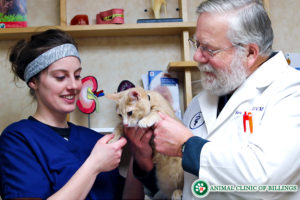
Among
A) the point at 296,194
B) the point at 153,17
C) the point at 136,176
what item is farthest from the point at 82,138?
the point at 153,17

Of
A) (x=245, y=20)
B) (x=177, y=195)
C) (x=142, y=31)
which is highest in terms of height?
(x=142, y=31)

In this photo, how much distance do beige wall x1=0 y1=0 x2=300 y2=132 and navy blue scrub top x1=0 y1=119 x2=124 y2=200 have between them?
0.71 m

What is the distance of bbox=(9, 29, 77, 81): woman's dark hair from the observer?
41.9 inches

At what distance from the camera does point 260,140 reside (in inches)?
31.8

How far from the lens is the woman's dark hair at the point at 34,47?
107cm

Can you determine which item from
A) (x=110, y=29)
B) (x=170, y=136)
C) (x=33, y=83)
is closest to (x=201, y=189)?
(x=170, y=136)

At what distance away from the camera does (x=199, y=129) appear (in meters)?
1.08

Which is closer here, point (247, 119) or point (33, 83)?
point (247, 119)

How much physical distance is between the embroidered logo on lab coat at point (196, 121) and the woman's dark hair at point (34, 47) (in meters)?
0.54

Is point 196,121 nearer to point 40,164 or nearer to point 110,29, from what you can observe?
point 40,164

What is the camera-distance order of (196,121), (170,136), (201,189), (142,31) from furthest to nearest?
(142,31) → (196,121) → (170,136) → (201,189)

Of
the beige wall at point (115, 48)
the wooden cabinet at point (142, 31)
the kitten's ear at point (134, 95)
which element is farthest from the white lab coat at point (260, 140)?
the beige wall at point (115, 48)

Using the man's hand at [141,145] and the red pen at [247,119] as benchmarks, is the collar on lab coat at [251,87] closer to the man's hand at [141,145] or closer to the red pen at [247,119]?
the red pen at [247,119]

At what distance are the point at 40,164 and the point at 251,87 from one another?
71cm
